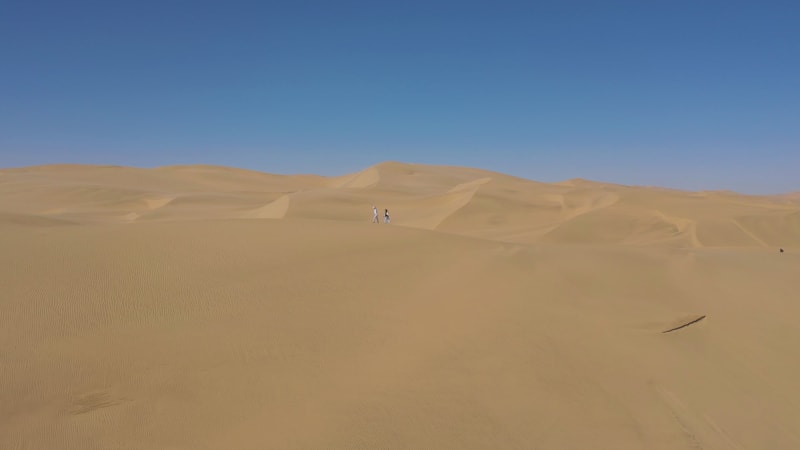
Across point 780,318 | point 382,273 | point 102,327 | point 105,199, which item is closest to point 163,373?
point 102,327

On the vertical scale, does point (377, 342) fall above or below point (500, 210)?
below

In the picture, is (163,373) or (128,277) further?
(128,277)

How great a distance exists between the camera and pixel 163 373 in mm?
3566

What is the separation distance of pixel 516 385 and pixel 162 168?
5319 cm

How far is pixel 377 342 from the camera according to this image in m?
4.25

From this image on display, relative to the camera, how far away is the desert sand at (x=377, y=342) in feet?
10.6

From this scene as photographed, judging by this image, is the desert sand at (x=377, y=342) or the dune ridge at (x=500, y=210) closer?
the desert sand at (x=377, y=342)

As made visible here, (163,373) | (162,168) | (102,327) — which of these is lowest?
(163,373)

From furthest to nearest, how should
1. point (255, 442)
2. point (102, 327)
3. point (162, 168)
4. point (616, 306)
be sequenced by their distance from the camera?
point (162, 168) < point (616, 306) < point (102, 327) < point (255, 442)

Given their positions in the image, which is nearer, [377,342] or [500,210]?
[377,342]

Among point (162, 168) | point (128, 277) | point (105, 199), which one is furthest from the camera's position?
point (162, 168)

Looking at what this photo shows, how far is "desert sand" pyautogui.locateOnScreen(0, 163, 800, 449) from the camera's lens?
323 centimetres

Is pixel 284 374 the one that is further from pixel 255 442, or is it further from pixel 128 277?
pixel 128 277

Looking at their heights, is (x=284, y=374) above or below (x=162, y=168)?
below
